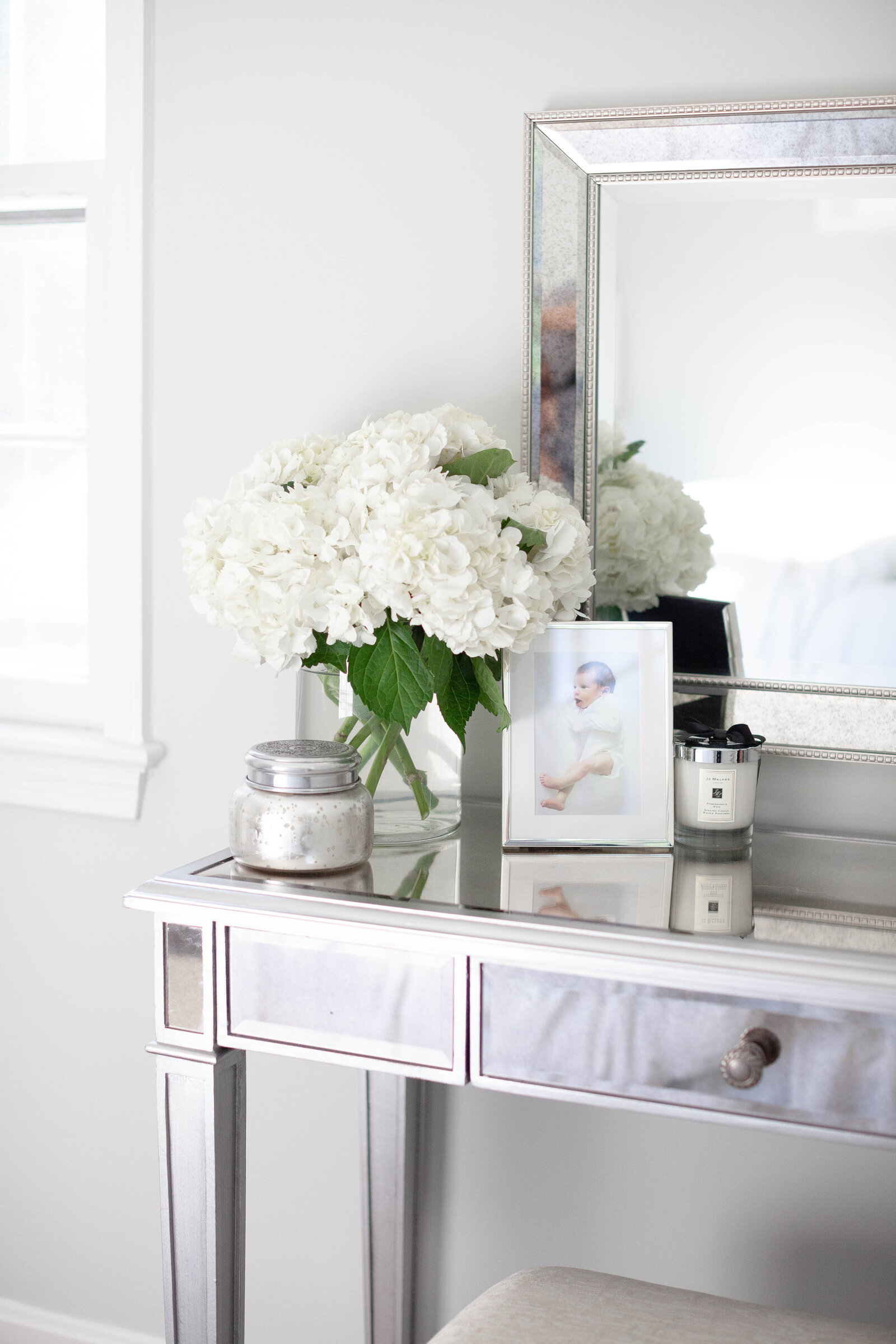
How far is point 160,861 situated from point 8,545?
61cm

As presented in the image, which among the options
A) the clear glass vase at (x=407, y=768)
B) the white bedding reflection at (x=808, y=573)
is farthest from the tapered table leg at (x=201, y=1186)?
the white bedding reflection at (x=808, y=573)

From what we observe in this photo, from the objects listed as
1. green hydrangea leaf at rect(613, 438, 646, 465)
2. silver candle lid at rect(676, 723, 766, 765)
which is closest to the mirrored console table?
silver candle lid at rect(676, 723, 766, 765)

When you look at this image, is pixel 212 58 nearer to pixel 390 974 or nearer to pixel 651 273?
pixel 651 273

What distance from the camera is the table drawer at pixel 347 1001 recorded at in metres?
1.16

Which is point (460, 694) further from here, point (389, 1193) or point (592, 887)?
point (389, 1193)

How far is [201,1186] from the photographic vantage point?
1255mm

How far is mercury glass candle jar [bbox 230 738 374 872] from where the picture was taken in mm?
1262

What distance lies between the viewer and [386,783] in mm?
1450

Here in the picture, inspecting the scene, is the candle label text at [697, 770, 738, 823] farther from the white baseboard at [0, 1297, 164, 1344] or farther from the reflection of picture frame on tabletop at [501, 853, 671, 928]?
the white baseboard at [0, 1297, 164, 1344]

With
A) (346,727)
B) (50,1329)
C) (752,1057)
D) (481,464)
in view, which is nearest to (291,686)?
(346,727)

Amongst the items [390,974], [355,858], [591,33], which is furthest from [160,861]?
[591,33]

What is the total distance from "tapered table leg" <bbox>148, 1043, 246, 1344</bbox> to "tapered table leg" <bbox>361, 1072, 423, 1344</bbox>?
443 mm

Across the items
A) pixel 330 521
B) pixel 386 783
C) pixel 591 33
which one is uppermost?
pixel 591 33

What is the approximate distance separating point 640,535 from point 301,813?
63 centimetres
